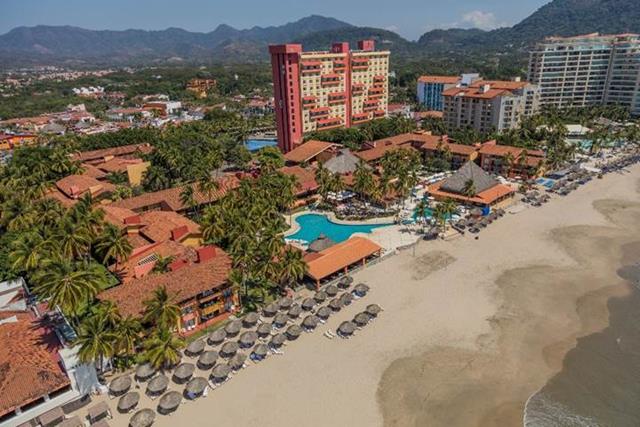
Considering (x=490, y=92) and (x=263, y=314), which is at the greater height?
(x=490, y=92)

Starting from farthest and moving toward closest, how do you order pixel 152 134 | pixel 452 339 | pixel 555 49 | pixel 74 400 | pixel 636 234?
1. pixel 555 49
2. pixel 152 134
3. pixel 636 234
4. pixel 452 339
5. pixel 74 400

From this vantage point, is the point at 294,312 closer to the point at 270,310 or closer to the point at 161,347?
the point at 270,310

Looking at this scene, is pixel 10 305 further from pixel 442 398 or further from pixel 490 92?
pixel 490 92

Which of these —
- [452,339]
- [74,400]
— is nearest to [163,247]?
[74,400]

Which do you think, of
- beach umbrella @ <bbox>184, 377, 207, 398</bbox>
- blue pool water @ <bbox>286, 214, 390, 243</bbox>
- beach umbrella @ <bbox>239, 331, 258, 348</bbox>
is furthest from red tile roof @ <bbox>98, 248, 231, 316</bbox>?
blue pool water @ <bbox>286, 214, 390, 243</bbox>

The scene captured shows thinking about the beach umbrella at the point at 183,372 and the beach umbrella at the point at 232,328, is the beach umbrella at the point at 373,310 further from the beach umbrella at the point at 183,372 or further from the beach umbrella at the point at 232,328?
the beach umbrella at the point at 183,372

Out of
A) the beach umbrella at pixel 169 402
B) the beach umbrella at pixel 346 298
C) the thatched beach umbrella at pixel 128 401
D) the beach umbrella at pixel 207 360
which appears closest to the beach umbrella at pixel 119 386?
the thatched beach umbrella at pixel 128 401
